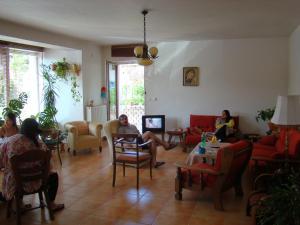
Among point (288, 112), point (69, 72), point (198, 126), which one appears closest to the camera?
point (288, 112)

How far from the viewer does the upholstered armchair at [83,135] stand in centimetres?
617

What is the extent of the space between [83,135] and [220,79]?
11.7ft

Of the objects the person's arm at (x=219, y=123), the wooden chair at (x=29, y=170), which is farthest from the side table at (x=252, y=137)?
the wooden chair at (x=29, y=170)

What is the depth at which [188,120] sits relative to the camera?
738 centimetres

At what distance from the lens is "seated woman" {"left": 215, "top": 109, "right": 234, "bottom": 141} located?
6.01 m

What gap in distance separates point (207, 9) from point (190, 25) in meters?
1.15

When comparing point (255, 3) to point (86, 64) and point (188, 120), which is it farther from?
point (86, 64)

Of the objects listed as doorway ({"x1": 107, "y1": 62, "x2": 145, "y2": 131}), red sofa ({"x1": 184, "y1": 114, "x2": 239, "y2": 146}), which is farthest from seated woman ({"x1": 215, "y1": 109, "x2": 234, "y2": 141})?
doorway ({"x1": 107, "y1": 62, "x2": 145, "y2": 131})

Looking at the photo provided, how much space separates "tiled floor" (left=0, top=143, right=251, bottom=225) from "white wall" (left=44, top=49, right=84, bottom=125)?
2452mm

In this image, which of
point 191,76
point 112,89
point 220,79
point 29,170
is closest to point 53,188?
point 29,170

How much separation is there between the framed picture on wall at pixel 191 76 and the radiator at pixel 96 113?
2.34 meters

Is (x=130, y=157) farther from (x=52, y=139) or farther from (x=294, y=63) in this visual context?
(x=294, y=63)

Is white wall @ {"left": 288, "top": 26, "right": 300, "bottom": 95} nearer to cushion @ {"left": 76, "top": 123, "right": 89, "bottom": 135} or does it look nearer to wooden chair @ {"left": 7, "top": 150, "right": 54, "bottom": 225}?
cushion @ {"left": 76, "top": 123, "right": 89, "bottom": 135}

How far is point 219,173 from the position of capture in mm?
3383
